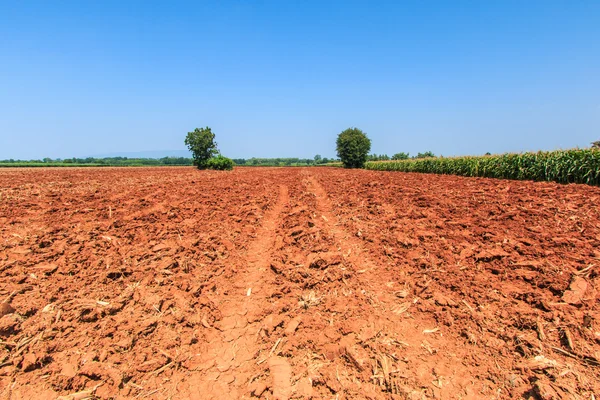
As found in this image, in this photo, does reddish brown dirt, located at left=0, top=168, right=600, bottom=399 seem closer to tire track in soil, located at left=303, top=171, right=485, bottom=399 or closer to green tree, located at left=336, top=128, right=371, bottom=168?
tire track in soil, located at left=303, top=171, right=485, bottom=399

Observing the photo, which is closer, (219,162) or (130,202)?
(130,202)

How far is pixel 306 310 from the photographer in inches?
146

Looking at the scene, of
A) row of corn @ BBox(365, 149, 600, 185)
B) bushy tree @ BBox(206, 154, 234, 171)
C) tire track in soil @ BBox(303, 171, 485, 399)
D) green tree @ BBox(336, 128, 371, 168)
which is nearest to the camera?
tire track in soil @ BBox(303, 171, 485, 399)

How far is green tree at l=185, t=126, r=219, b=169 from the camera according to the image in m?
49.1

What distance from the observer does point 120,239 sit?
224 inches

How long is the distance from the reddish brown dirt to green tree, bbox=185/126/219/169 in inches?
1773

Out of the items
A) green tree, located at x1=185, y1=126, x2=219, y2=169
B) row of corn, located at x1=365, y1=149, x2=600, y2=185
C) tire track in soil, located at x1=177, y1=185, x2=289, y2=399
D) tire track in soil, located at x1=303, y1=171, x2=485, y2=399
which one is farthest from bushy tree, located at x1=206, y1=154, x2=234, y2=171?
tire track in soil, located at x1=303, y1=171, x2=485, y2=399

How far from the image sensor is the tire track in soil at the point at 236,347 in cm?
268

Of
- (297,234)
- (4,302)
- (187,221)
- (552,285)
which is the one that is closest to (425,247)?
(552,285)

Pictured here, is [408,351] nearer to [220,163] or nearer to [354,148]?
[220,163]

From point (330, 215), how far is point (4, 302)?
670 cm

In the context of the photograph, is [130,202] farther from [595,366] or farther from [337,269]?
[595,366]

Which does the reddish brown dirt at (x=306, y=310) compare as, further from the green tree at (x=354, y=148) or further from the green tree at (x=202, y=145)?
the green tree at (x=354, y=148)

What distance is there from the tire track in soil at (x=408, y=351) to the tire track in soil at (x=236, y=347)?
3.83 ft
